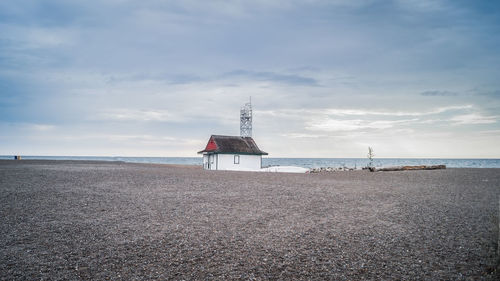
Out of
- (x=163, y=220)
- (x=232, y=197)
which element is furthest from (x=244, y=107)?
(x=163, y=220)

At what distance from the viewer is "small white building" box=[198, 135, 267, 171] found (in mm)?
43562

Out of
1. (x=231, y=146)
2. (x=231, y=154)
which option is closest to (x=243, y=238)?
(x=231, y=154)

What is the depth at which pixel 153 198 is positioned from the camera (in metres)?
15.1

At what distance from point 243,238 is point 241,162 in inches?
1428

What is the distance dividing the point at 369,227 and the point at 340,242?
215cm

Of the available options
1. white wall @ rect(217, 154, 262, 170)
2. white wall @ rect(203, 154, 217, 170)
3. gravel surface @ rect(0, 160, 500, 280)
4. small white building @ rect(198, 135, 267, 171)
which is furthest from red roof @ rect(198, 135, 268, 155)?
gravel surface @ rect(0, 160, 500, 280)

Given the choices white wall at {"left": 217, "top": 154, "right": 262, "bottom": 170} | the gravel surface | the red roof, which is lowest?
the gravel surface

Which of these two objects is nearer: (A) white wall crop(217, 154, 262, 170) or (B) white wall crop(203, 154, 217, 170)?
(A) white wall crop(217, 154, 262, 170)

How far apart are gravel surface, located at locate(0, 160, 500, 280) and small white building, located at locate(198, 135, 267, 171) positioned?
2838 cm

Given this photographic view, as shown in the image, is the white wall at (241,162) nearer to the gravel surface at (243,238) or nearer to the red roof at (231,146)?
the red roof at (231,146)

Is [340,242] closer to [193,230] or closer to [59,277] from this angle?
[193,230]

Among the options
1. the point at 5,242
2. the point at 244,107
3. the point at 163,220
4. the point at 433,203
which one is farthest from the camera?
the point at 244,107

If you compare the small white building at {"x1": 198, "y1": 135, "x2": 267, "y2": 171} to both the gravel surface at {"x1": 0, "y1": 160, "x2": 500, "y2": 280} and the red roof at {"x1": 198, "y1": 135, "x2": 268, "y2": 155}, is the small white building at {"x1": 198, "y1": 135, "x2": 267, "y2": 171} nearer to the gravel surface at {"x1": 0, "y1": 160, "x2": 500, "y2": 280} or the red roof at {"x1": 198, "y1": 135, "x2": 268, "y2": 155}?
the red roof at {"x1": 198, "y1": 135, "x2": 268, "y2": 155}

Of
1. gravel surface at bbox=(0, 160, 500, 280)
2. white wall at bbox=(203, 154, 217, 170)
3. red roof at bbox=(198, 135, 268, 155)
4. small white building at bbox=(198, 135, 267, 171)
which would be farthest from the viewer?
white wall at bbox=(203, 154, 217, 170)
